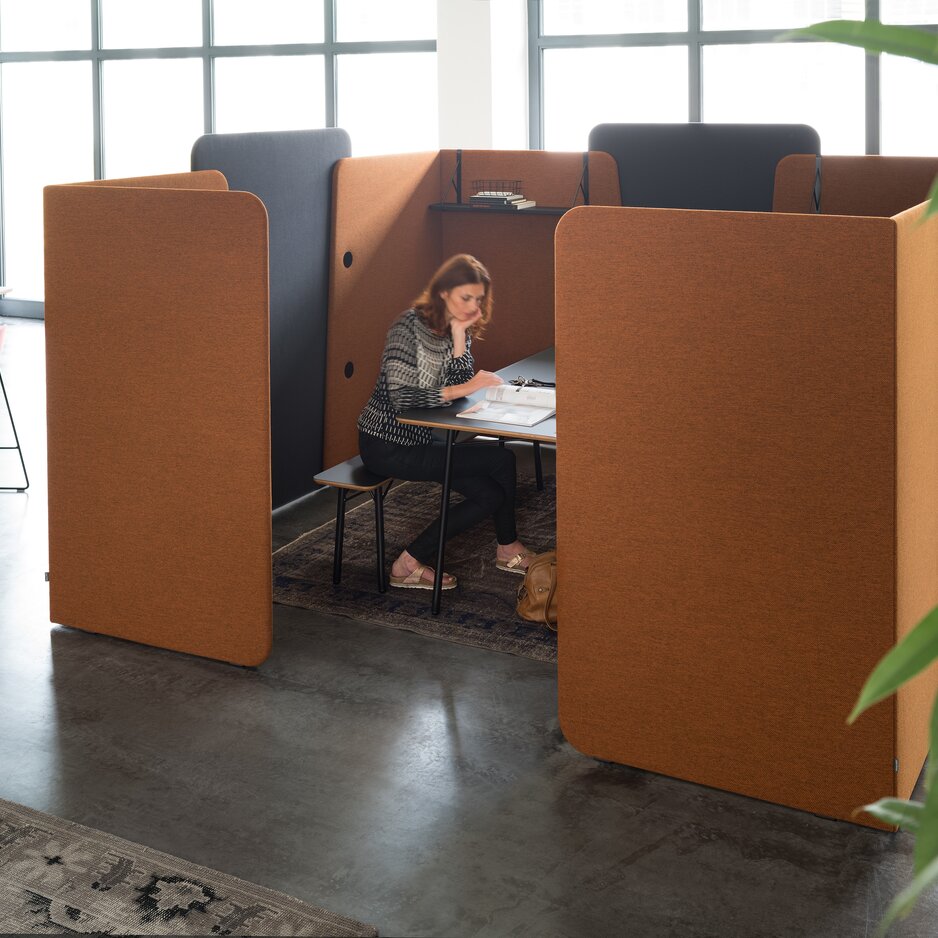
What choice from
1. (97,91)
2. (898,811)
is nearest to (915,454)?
(898,811)

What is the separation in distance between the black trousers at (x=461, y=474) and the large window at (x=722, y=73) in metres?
3.47

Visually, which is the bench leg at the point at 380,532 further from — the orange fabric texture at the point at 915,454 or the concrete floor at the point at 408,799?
the orange fabric texture at the point at 915,454

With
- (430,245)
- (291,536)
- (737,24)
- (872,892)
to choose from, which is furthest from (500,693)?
(737,24)

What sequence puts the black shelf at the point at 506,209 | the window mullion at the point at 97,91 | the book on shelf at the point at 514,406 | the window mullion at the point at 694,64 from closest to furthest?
the book on shelf at the point at 514,406
the black shelf at the point at 506,209
the window mullion at the point at 694,64
the window mullion at the point at 97,91

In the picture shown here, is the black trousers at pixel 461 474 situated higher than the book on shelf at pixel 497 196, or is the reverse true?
the book on shelf at pixel 497 196

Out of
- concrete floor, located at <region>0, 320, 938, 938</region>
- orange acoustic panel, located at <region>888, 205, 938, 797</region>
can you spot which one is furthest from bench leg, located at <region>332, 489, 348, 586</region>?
orange acoustic panel, located at <region>888, 205, 938, 797</region>

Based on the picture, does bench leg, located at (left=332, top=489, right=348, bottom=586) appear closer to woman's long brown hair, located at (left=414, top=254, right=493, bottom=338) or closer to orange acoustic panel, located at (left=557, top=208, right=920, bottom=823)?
woman's long brown hair, located at (left=414, top=254, right=493, bottom=338)

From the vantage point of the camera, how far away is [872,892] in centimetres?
237

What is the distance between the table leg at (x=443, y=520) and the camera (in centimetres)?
377

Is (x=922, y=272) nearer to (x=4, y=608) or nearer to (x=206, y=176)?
(x=206, y=176)

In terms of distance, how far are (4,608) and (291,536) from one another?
1063mm

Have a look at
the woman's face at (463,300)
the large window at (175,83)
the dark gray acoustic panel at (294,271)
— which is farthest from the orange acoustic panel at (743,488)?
the large window at (175,83)

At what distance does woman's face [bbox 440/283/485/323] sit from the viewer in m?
3.90

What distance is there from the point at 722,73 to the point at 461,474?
4100 millimetres
